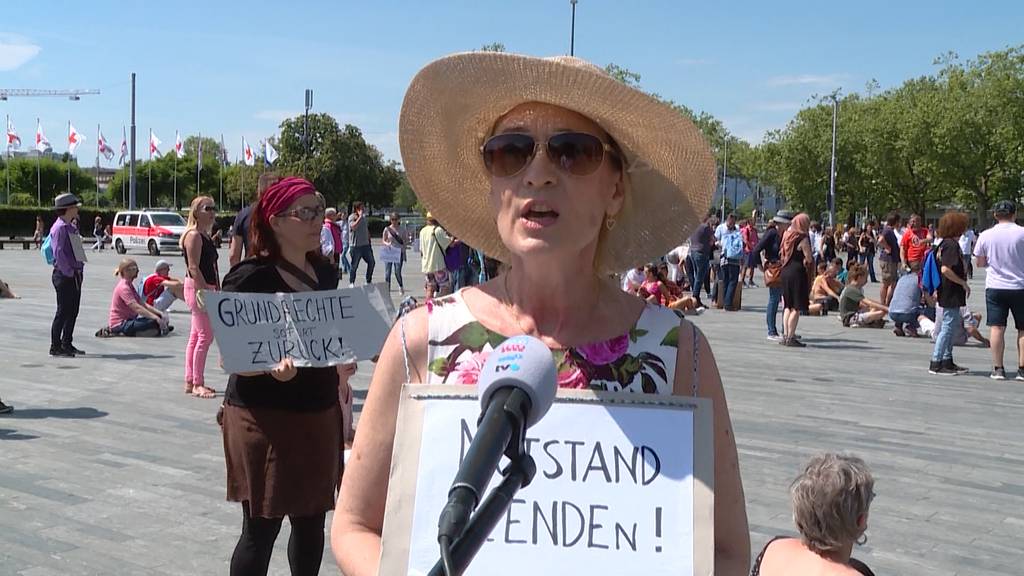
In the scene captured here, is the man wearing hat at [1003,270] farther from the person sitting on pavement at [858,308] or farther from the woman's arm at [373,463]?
the woman's arm at [373,463]

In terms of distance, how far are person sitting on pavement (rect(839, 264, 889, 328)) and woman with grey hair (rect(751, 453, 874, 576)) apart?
13.6 m

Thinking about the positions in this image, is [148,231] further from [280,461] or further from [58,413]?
[280,461]

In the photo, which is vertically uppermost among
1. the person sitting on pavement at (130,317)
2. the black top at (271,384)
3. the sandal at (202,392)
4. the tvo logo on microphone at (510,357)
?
the tvo logo on microphone at (510,357)

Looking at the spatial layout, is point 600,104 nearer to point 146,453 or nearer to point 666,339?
point 666,339

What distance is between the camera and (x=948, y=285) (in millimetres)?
11266

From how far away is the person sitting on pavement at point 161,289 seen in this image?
48.8 ft

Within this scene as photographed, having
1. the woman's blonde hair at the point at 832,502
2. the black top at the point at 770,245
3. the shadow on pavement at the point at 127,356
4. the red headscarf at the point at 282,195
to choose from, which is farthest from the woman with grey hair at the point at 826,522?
the black top at the point at 770,245

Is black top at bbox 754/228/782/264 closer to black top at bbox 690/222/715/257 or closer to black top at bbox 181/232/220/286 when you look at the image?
black top at bbox 690/222/715/257

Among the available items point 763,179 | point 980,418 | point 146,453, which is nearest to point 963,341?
point 980,418

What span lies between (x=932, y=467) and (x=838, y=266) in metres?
14.7

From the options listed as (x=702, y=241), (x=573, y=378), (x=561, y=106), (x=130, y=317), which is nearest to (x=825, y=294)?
(x=702, y=241)

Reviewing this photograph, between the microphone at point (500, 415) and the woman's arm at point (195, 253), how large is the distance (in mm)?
7052

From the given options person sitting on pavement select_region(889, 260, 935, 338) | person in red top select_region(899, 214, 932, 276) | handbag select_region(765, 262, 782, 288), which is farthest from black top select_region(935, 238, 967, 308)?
person in red top select_region(899, 214, 932, 276)

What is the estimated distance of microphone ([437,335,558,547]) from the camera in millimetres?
1129
